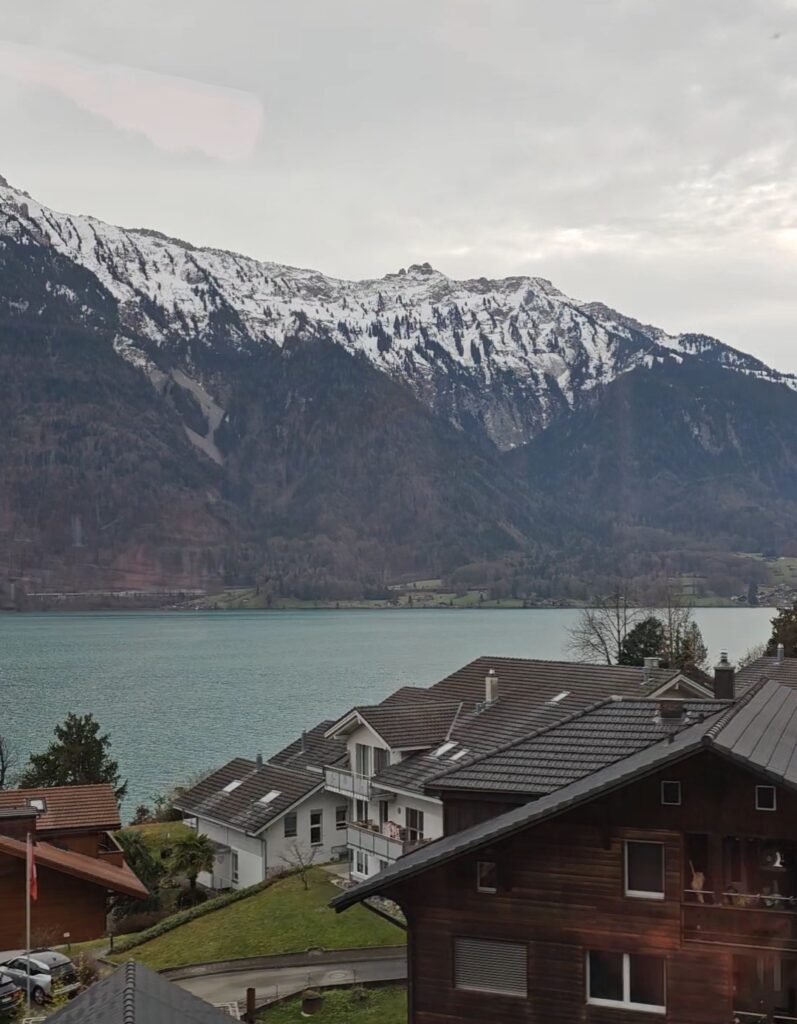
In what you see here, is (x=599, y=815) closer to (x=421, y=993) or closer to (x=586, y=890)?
(x=586, y=890)

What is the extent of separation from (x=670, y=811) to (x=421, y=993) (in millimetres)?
4500

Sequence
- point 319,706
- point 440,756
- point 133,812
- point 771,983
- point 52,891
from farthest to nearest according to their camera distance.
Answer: point 319,706 < point 133,812 < point 440,756 < point 52,891 < point 771,983

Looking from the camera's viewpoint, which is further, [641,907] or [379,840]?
[379,840]

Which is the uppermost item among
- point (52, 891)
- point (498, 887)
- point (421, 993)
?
point (498, 887)

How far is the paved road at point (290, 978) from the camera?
23.6m

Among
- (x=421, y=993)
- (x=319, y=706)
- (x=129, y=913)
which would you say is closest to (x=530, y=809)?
(x=421, y=993)

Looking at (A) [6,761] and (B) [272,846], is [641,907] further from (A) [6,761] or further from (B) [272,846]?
(A) [6,761]

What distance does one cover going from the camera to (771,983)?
51.1ft

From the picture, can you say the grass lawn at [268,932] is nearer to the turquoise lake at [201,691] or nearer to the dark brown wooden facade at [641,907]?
the dark brown wooden facade at [641,907]

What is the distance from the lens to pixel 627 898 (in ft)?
52.2

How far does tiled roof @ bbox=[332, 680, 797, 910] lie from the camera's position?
15.3 m

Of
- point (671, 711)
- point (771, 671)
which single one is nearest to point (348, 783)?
point (771, 671)

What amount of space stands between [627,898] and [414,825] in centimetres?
1836

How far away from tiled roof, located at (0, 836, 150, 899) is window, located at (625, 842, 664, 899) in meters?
15.9
